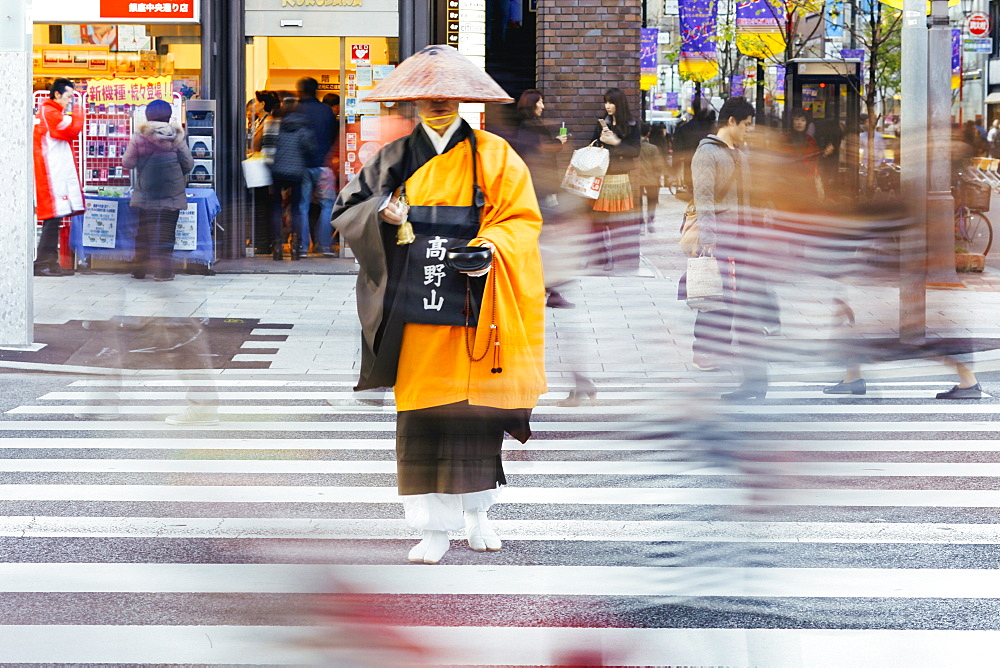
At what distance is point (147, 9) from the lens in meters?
15.3

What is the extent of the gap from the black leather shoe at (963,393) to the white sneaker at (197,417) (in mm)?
4664

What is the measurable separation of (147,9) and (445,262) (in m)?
12.5

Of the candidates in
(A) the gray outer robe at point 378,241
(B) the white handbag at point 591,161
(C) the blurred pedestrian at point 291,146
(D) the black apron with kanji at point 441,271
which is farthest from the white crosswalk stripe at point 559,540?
(C) the blurred pedestrian at point 291,146

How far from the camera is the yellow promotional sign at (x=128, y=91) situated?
15.2 metres

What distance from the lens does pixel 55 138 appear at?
47.1 feet

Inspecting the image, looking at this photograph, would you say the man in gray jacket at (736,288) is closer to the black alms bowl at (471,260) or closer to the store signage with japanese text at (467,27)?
the black alms bowl at (471,260)

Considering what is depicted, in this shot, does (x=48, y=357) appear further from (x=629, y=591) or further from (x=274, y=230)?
(x=629, y=591)

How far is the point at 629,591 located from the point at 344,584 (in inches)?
64.8

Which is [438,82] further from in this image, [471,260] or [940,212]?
[940,212]

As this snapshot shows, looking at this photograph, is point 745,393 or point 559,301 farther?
point 559,301

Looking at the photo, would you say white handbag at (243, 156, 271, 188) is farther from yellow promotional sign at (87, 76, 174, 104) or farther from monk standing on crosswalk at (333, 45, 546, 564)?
yellow promotional sign at (87, 76, 174, 104)

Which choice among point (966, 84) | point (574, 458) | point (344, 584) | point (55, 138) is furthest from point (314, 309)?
point (966, 84)

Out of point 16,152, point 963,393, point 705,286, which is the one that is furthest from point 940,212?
point 16,152

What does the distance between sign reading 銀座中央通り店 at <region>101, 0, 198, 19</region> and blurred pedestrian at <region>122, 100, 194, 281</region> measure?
3817 millimetres
